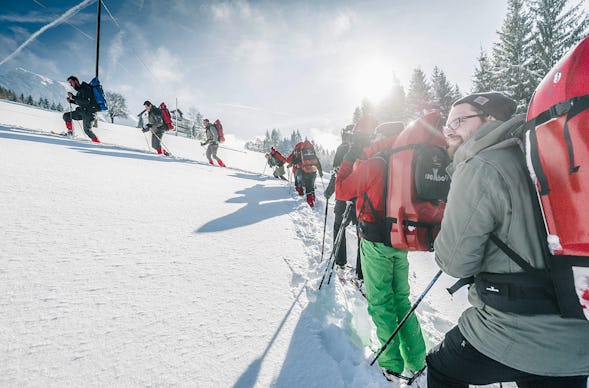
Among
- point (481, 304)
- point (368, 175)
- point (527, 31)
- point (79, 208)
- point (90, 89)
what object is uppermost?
point (527, 31)

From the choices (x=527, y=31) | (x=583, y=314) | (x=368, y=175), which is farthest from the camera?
(x=527, y=31)

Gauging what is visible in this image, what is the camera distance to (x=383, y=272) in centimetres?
259

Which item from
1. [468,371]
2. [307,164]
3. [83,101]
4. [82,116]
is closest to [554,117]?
[468,371]

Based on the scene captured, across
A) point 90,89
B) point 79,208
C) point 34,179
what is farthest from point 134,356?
point 90,89

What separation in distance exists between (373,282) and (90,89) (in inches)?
504

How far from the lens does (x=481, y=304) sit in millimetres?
1379

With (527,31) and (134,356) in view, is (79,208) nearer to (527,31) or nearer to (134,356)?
(134,356)

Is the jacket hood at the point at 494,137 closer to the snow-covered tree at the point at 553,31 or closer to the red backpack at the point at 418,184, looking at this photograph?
the red backpack at the point at 418,184

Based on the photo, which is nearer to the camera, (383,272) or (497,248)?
(497,248)

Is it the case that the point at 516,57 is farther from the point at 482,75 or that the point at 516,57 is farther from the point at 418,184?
the point at 418,184

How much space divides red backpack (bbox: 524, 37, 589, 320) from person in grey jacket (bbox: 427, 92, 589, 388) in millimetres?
96

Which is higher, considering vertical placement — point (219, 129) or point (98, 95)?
point (98, 95)

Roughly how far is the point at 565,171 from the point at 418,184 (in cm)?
118

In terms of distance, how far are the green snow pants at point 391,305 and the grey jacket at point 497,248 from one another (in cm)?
117
